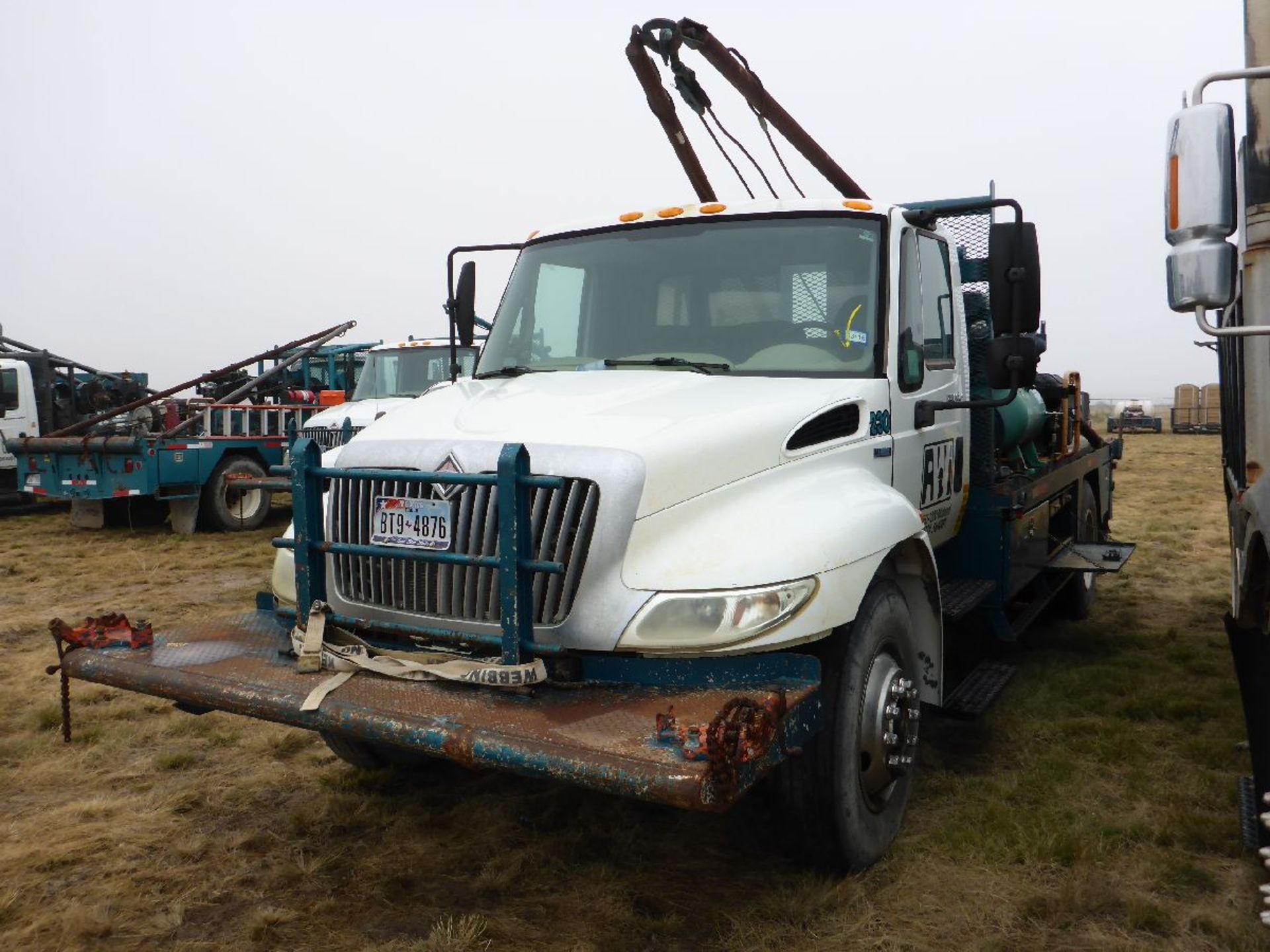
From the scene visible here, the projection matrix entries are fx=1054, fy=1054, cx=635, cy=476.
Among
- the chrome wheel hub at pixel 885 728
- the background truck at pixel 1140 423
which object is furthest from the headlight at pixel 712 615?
the background truck at pixel 1140 423

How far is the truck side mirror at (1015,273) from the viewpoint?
12.6ft

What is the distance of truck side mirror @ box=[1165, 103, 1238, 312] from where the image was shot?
2.52m

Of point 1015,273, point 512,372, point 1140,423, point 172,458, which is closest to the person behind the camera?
point 1015,273

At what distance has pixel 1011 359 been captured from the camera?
391 centimetres

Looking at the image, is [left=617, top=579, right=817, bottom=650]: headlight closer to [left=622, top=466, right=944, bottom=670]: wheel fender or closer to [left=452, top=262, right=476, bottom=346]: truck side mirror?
[left=622, top=466, right=944, bottom=670]: wheel fender

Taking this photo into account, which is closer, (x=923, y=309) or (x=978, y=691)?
(x=923, y=309)

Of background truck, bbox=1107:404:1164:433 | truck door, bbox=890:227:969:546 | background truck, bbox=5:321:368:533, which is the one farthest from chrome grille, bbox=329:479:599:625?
background truck, bbox=1107:404:1164:433

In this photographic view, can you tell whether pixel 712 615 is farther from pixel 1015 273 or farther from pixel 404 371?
pixel 404 371

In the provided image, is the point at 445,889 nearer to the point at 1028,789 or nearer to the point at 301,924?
the point at 301,924

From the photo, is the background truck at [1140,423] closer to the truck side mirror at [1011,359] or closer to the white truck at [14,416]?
the white truck at [14,416]

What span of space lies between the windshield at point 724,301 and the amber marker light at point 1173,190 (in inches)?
61.4

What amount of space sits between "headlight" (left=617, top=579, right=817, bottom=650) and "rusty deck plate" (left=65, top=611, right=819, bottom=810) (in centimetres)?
16

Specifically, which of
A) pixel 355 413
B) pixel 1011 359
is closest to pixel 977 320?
pixel 1011 359

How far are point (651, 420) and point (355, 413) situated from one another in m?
8.80
